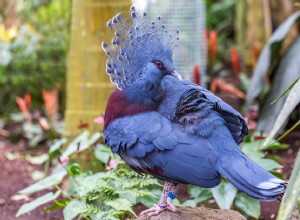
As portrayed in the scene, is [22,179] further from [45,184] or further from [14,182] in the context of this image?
[45,184]

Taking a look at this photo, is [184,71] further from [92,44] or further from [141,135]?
[141,135]

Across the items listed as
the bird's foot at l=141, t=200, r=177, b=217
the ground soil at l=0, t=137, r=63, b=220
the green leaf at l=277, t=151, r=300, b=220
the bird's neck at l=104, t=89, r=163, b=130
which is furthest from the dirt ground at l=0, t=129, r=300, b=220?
the green leaf at l=277, t=151, r=300, b=220

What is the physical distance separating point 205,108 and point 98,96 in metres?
2.18

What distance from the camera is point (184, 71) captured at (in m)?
6.27

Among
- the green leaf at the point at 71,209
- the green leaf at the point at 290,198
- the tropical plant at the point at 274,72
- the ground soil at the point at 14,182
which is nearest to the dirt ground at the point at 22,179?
the ground soil at the point at 14,182

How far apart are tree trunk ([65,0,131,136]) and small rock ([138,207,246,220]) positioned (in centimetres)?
192

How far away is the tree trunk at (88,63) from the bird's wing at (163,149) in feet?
6.51

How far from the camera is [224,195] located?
362 centimetres

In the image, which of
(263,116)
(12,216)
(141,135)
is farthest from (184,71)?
(141,135)

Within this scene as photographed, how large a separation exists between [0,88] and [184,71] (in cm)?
243

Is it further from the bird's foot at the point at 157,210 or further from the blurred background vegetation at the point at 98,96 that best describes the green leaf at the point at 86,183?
the bird's foot at the point at 157,210

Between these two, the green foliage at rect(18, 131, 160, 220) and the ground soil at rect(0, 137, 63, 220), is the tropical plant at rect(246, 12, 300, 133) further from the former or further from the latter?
the ground soil at rect(0, 137, 63, 220)

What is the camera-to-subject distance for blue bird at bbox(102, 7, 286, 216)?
8.59 ft

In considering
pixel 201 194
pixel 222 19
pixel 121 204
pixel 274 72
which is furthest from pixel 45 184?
pixel 222 19
